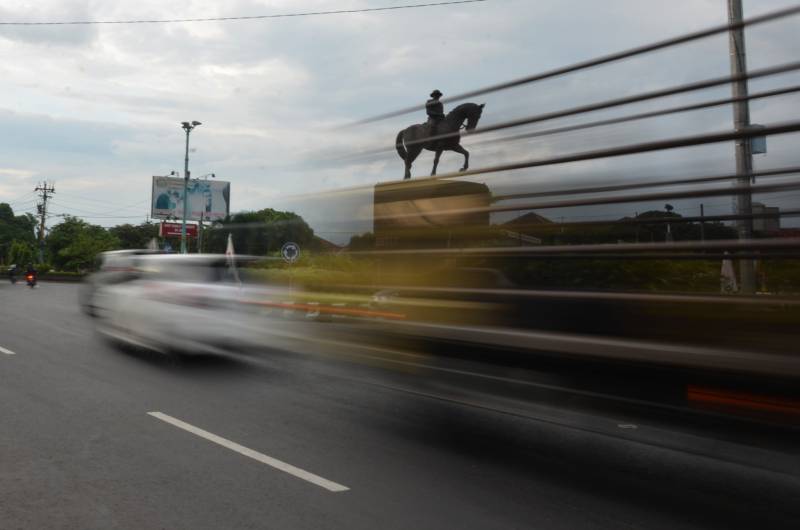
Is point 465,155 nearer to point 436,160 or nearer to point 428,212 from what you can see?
point 436,160

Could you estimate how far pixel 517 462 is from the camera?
16.2 feet

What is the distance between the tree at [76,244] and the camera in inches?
2554

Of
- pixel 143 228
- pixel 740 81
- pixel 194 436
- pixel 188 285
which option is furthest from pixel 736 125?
pixel 143 228

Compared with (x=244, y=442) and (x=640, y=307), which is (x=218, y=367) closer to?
(x=244, y=442)

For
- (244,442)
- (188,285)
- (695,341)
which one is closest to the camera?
(695,341)

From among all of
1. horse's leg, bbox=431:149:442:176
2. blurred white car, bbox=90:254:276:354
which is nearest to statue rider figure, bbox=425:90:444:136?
horse's leg, bbox=431:149:442:176

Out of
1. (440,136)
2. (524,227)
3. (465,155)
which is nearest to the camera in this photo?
(524,227)

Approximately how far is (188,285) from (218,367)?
110cm

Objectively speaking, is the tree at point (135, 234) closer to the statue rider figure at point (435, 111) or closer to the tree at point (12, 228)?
the tree at point (12, 228)

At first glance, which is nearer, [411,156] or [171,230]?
[411,156]

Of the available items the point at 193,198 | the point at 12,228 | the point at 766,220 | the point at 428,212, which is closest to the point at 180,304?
the point at 428,212

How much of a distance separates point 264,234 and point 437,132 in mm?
3130

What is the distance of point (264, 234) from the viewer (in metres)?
7.19

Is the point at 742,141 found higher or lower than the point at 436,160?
lower
